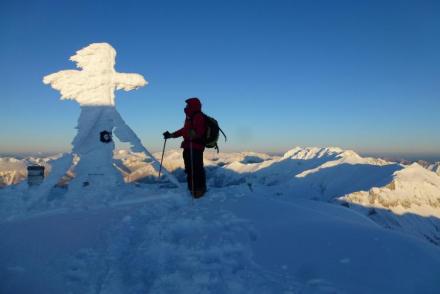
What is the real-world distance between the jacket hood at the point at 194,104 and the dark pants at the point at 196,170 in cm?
130

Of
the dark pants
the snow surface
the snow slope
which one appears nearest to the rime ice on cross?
the dark pants

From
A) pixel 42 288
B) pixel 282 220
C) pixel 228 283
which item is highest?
pixel 282 220

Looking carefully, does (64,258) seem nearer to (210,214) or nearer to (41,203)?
(210,214)

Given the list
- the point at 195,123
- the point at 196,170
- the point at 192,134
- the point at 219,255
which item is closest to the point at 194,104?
the point at 195,123

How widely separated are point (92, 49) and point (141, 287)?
41.7 ft

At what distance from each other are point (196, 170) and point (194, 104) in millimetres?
2067

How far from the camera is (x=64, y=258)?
7.39 metres

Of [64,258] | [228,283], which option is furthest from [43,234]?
[228,283]

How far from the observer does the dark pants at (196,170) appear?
1194 centimetres

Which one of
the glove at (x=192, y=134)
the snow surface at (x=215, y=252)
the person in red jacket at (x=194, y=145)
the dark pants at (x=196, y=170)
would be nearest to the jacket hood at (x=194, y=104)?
the person in red jacket at (x=194, y=145)

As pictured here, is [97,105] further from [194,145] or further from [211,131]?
[211,131]

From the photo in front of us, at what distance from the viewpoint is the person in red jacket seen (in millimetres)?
11758

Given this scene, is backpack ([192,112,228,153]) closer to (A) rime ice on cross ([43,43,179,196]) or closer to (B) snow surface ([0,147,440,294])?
(B) snow surface ([0,147,440,294])

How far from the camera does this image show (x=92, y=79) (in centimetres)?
1614
